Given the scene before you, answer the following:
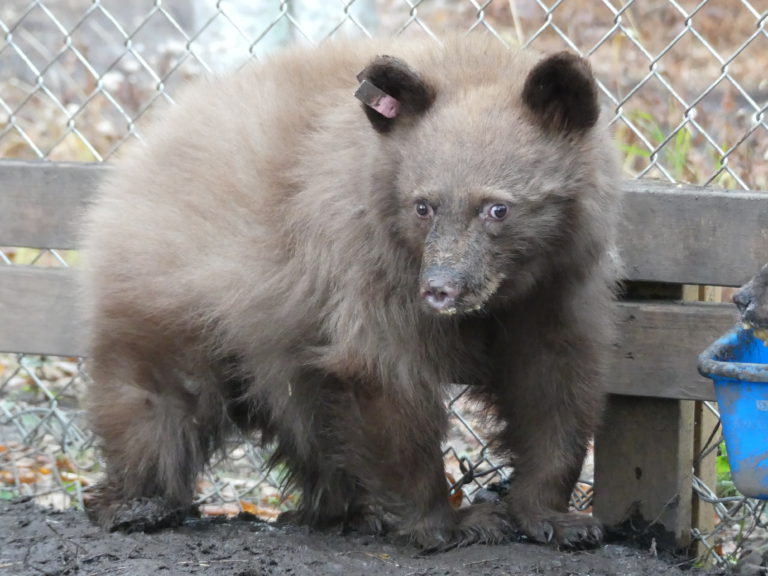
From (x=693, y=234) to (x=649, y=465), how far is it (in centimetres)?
90

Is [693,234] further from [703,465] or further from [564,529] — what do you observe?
[564,529]

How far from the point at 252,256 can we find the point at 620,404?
150 centimetres

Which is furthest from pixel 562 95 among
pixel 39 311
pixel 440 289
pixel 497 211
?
pixel 39 311

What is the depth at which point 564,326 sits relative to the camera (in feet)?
13.2

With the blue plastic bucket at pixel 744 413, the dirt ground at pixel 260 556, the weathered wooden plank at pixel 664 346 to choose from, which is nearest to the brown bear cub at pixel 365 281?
the dirt ground at pixel 260 556

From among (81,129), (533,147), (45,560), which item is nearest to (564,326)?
(533,147)

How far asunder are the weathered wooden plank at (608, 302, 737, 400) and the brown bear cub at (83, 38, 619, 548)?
251 millimetres

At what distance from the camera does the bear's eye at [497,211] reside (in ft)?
11.5

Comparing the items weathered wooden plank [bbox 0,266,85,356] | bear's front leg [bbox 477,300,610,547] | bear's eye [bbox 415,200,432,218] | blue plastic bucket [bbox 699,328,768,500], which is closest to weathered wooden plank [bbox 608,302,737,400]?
bear's front leg [bbox 477,300,610,547]

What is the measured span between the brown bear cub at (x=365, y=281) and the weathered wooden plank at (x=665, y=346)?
25 centimetres

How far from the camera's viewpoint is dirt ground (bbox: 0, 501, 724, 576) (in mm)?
3787

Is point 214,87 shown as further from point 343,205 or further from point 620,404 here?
point 620,404

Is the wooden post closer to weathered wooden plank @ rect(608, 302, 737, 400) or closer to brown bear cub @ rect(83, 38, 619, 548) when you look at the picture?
weathered wooden plank @ rect(608, 302, 737, 400)

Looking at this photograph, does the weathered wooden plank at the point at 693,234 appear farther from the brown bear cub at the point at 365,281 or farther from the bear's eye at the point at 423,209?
the bear's eye at the point at 423,209
